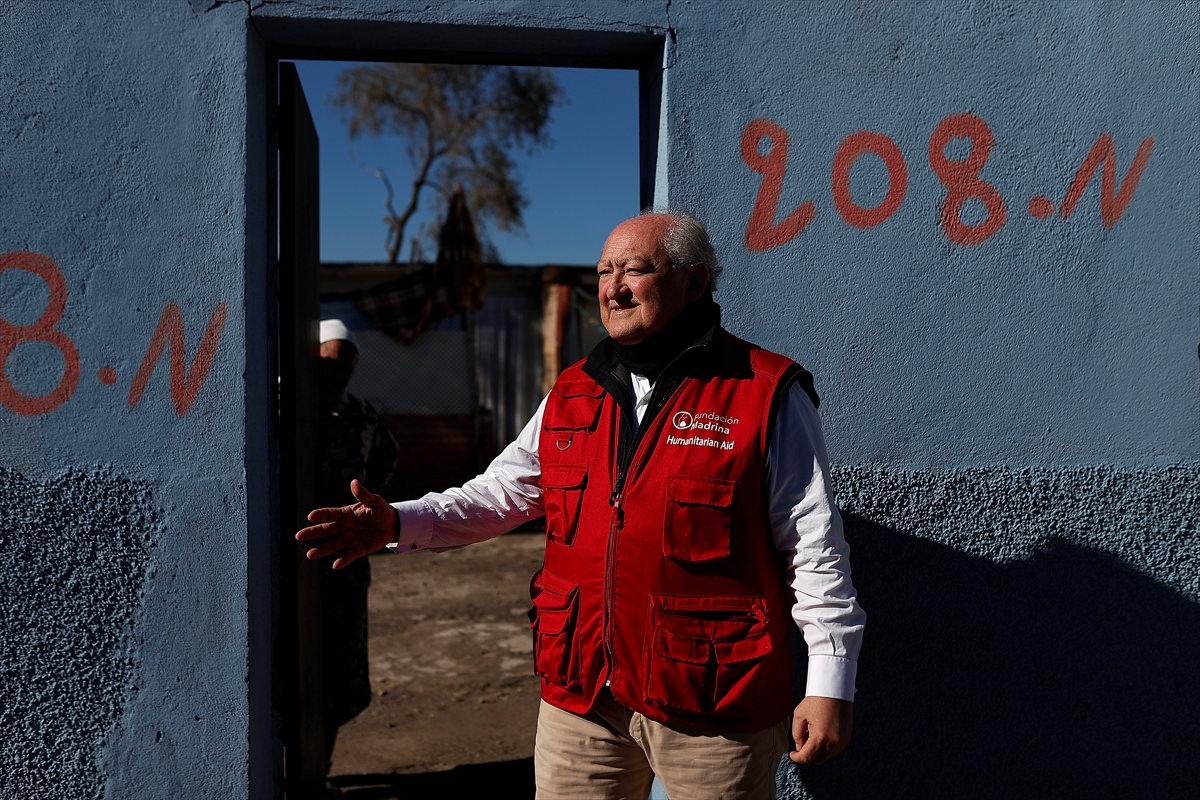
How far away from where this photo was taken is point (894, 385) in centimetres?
A: 289

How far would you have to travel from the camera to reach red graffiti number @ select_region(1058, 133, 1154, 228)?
116 inches

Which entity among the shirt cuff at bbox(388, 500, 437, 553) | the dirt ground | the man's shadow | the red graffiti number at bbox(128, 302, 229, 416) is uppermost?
the red graffiti number at bbox(128, 302, 229, 416)

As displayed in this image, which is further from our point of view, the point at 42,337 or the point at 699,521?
the point at 42,337

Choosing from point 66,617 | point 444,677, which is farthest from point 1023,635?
point 444,677

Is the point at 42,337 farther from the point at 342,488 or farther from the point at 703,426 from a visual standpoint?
the point at 703,426

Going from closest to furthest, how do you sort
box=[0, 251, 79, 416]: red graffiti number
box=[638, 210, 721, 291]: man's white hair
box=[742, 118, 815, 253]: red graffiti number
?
box=[638, 210, 721, 291]: man's white hair, box=[0, 251, 79, 416]: red graffiti number, box=[742, 118, 815, 253]: red graffiti number

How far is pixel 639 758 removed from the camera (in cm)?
225

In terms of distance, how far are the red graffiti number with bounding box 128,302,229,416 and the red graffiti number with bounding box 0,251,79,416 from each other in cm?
17

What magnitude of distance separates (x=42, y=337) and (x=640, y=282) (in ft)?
5.23

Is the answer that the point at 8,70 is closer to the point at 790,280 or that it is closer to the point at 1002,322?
the point at 790,280

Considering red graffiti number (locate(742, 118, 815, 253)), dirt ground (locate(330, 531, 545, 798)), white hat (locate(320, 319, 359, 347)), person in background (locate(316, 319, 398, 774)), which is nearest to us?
red graffiti number (locate(742, 118, 815, 253))

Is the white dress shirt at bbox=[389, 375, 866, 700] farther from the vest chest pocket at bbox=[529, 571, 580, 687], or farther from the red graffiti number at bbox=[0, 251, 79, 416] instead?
the red graffiti number at bbox=[0, 251, 79, 416]

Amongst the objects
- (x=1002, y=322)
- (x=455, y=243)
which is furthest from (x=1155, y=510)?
(x=455, y=243)

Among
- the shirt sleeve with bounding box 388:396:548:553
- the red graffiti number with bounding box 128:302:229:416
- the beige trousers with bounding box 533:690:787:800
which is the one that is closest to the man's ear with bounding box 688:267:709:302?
the shirt sleeve with bounding box 388:396:548:553
